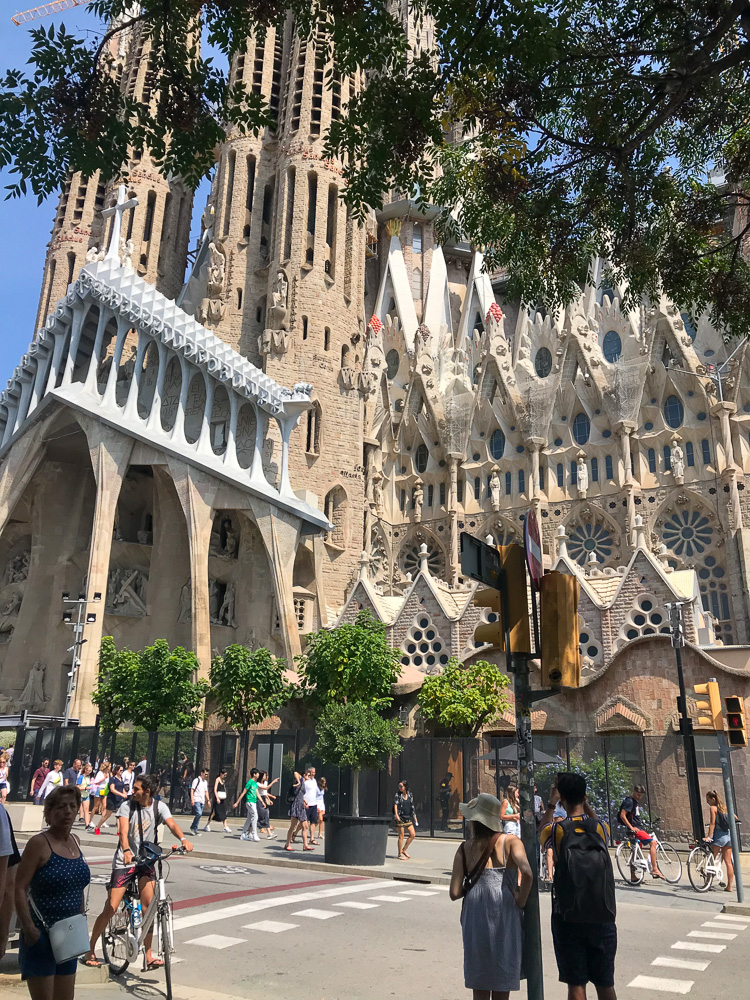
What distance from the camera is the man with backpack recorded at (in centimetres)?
456

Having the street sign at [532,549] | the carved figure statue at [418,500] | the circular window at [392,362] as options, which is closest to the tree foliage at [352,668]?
the carved figure statue at [418,500]

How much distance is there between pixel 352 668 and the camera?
77.2 feet

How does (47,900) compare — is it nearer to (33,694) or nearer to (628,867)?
(628,867)

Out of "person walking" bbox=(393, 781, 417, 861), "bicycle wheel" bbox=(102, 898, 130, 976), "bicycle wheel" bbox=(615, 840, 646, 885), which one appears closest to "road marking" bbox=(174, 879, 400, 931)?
"bicycle wheel" bbox=(102, 898, 130, 976)

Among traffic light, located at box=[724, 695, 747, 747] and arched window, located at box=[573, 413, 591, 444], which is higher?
arched window, located at box=[573, 413, 591, 444]

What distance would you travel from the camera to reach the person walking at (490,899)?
4.29 m

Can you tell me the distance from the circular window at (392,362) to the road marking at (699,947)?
39619mm

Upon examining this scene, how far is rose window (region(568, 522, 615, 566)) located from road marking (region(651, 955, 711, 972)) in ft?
100

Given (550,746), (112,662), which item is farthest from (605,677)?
(112,662)

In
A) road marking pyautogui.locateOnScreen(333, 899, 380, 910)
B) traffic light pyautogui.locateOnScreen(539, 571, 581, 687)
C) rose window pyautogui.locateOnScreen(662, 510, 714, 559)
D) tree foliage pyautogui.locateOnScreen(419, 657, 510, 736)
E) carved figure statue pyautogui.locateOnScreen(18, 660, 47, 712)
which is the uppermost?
rose window pyautogui.locateOnScreen(662, 510, 714, 559)

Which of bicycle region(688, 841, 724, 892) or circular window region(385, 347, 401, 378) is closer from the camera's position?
bicycle region(688, 841, 724, 892)

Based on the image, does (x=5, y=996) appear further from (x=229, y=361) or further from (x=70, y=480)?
(x=70, y=480)

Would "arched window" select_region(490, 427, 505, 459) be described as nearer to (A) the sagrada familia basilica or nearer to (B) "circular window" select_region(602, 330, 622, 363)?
(A) the sagrada familia basilica

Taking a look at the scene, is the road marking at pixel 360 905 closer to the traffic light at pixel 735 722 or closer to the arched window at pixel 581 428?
the traffic light at pixel 735 722
